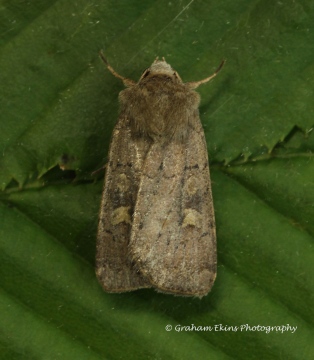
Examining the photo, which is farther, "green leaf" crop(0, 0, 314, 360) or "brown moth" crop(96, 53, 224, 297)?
"green leaf" crop(0, 0, 314, 360)

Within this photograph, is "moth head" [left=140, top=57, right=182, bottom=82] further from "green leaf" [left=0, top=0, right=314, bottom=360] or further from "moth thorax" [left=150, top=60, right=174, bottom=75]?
"green leaf" [left=0, top=0, right=314, bottom=360]

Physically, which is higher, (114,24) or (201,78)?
(114,24)

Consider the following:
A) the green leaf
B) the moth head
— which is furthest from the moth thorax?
the green leaf

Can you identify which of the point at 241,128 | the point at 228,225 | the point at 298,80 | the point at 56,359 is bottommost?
the point at 56,359

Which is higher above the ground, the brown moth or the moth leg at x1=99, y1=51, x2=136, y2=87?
the moth leg at x1=99, y1=51, x2=136, y2=87

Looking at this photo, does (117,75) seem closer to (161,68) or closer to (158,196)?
(161,68)

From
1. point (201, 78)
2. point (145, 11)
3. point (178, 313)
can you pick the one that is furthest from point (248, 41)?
point (178, 313)

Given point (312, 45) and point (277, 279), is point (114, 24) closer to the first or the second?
point (312, 45)
